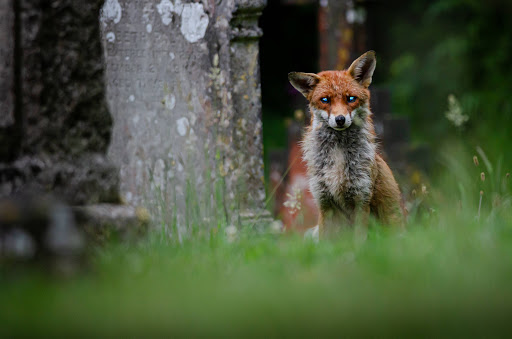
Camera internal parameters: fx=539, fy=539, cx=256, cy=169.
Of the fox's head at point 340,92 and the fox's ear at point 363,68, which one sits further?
the fox's ear at point 363,68

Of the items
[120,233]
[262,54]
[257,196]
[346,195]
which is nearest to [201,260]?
[120,233]

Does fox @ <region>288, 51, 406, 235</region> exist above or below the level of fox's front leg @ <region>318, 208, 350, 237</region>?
above

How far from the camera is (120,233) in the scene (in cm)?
254

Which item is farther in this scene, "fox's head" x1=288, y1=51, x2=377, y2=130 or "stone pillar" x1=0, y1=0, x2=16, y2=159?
"fox's head" x1=288, y1=51, x2=377, y2=130

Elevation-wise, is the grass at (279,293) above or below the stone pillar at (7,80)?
below

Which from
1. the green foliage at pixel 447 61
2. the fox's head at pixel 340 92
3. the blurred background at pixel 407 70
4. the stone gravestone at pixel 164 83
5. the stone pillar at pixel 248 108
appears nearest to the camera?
the fox's head at pixel 340 92

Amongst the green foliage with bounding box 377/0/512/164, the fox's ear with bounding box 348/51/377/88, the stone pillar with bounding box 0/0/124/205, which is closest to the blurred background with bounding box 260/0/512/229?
the green foliage with bounding box 377/0/512/164

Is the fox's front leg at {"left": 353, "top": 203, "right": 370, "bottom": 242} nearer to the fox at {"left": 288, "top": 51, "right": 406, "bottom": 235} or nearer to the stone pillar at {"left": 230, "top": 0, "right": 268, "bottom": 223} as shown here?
the fox at {"left": 288, "top": 51, "right": 406, "bottom": 235}

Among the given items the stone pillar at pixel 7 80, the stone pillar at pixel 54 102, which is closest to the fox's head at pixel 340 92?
the stone pillar at pixel 54 102

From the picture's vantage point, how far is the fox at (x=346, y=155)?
392 centimetres

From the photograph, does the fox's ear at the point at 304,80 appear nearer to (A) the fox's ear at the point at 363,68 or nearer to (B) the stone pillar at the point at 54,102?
(A) the fox's ear at the point at 363,68

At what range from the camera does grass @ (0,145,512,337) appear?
1.71 metres

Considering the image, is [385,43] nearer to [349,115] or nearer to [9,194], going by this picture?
[349,115]

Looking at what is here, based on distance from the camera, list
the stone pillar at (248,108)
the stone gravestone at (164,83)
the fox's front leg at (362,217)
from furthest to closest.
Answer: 1. the stone pillar at (248,108)
2. the stone gravestone at (164,83)
3. the fox's front leg at (362,217)
